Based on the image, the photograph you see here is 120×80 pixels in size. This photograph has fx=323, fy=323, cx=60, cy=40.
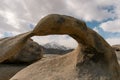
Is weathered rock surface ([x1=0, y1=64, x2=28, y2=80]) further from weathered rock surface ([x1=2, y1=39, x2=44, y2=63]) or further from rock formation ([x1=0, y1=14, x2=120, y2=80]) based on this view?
rock formation ([x1=0, y1=14, x2=120, y2=80])

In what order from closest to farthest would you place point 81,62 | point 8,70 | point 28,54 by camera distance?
point 81,62 → point 8,70 → point 28,54

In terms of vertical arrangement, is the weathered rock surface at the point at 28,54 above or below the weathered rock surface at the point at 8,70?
above

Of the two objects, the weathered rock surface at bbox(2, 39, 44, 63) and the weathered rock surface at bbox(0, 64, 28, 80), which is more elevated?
the weathered rock surface at bbox(2, 39, 44, 63)

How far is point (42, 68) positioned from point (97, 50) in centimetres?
91

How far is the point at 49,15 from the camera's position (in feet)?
13.6

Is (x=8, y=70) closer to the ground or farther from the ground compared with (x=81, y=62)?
farther from the ground

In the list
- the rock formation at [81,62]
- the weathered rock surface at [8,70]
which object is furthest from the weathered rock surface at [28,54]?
the rock formation at [81,62]

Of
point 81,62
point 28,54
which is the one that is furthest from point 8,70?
point 81,62

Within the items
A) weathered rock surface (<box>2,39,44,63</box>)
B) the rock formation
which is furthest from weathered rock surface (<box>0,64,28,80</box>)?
the rock formation

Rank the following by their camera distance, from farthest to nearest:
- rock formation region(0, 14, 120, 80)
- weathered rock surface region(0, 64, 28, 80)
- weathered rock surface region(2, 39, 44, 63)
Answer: weathered rock surface region(2, 39, 44, 63)
weathered rock surface region(0, 64, 28, 80)
rock formation region(0, 14, 120, 80)

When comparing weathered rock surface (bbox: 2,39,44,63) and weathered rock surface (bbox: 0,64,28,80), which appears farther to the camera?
weathered rock surface (bbox: 2,39,44,63)

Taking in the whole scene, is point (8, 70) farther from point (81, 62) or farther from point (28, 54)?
point (81, 62)

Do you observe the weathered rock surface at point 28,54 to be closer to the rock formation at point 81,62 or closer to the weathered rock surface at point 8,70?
the weathered rock surface at point 8,70

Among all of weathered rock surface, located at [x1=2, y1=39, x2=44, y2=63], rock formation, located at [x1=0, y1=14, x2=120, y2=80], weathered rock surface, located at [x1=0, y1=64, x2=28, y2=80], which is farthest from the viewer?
weathered rock surface, located at [x1=2, y1=39, x2=44, y2=63]
